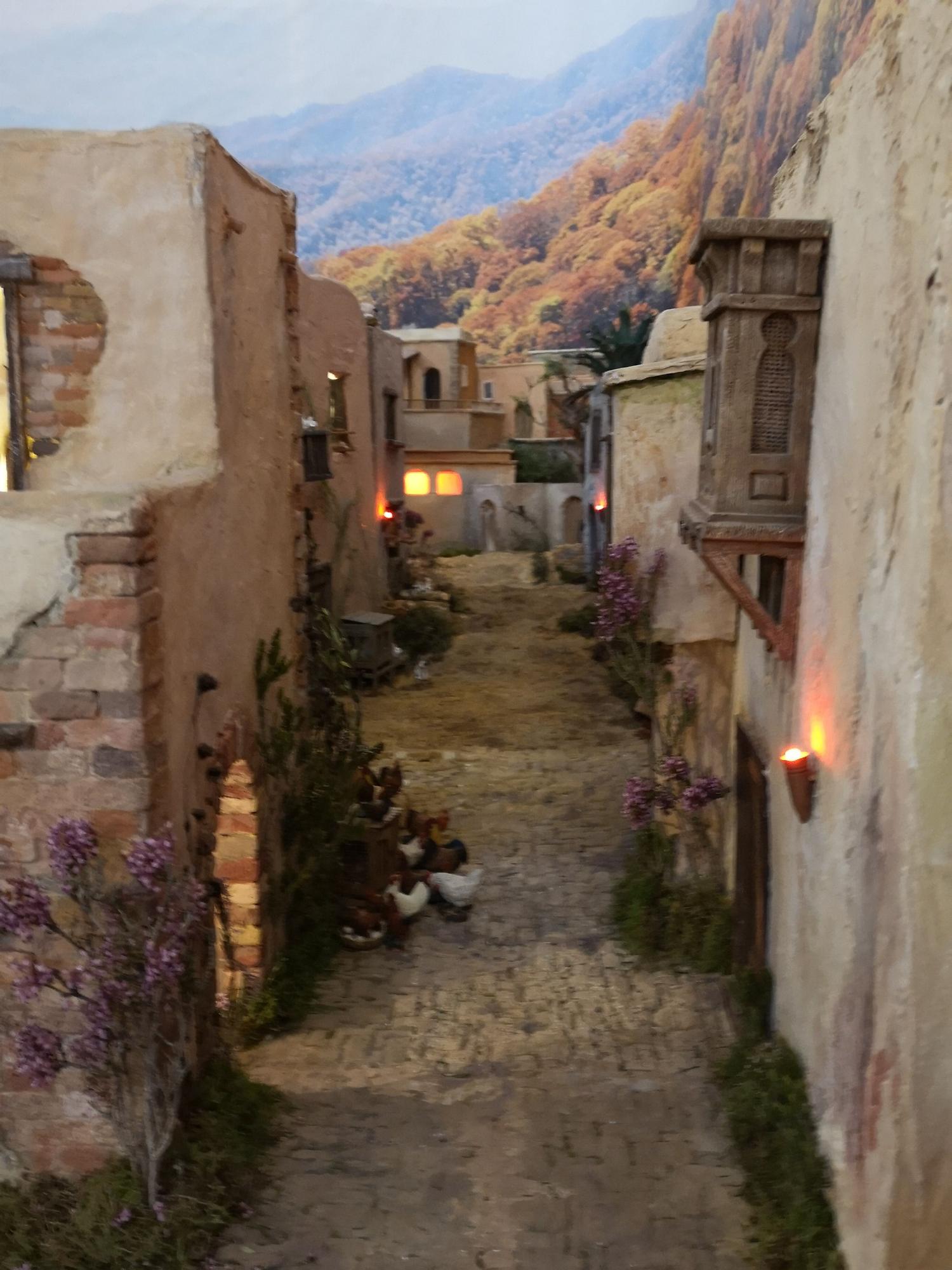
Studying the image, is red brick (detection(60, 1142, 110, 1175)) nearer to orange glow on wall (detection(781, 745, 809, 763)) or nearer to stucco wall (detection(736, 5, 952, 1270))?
stucco wall (detection(736, 5, 952, 1270))

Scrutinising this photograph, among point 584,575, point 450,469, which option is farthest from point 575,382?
point 584,575

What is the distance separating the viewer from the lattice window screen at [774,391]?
4457 mm

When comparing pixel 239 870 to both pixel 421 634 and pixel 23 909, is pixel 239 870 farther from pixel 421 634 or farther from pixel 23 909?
pixel 421 634

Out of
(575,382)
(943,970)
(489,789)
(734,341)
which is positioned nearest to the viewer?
(943,970)

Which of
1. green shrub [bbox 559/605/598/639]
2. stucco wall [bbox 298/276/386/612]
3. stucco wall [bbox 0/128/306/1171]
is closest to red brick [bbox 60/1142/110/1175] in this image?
stucco wall [bbox 0/128/306/1171]

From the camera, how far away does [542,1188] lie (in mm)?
4660

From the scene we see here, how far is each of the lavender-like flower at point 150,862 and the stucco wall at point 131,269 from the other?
2061mm

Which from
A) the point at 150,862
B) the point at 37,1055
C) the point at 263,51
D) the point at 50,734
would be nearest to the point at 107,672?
the point at 50,734

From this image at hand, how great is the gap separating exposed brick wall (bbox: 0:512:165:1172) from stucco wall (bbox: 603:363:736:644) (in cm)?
415

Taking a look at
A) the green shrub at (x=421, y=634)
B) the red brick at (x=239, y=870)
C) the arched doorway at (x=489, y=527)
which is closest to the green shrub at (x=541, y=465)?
the arched doorway at (x=489, y=527)

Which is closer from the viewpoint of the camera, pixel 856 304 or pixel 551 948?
pixel 856 304

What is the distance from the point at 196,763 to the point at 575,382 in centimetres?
2573

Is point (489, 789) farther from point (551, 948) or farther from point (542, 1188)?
point (542, 1188)

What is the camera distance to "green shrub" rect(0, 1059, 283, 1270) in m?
3.95
